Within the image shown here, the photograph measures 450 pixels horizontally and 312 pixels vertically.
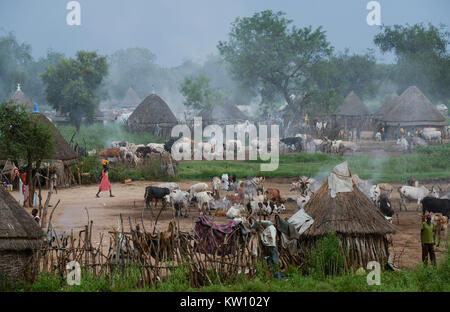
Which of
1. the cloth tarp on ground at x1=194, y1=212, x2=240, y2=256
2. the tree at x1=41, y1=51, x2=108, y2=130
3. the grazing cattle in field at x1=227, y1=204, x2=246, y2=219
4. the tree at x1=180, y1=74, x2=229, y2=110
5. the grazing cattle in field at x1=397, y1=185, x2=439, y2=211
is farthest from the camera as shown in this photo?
the tree at x1=180, y1=74, x2=229, y2=110

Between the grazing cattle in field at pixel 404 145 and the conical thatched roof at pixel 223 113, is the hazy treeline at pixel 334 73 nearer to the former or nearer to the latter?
the conical thatched roof at pixel 223 113

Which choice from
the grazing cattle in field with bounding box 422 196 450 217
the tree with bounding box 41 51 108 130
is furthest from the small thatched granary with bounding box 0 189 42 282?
the tree with bounding box 41 51 108 130

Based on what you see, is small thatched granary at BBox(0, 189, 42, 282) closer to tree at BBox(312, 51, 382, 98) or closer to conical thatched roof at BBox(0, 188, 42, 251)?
conical thatched roof at BBox(0, 188, 42, 251)

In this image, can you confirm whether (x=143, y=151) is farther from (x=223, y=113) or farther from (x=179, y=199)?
(x=223, y=113)

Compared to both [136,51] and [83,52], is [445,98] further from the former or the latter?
[136,51]

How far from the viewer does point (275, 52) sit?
42.5m

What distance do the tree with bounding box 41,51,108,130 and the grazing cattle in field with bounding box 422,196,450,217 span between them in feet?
82.8

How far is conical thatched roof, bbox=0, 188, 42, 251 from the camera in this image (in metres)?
9.74

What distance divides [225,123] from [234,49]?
327 inches

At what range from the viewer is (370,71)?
54.1 m

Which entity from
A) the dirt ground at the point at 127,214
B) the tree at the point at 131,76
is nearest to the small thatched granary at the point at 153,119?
the dirt ground at the point at 127,214

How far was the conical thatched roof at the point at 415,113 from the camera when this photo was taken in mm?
33938

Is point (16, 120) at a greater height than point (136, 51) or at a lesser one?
lesser
